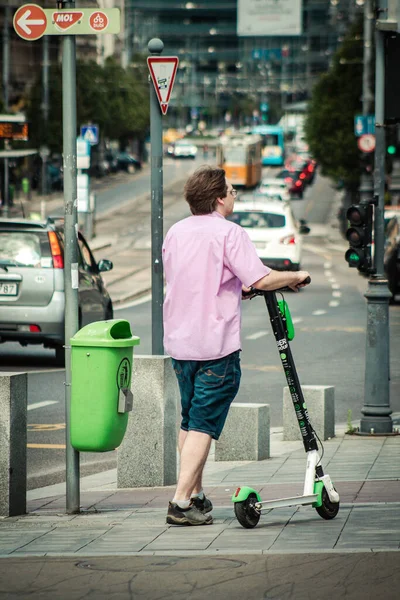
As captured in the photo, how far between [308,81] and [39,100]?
9507cm

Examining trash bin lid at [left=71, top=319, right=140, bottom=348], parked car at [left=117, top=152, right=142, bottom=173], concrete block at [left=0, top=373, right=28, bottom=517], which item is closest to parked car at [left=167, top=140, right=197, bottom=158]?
parked car at [left=117, top=152, right=142, bottom=173]

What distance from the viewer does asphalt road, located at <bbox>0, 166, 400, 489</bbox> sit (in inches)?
428

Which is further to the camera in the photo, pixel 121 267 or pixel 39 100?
pixel 39 100

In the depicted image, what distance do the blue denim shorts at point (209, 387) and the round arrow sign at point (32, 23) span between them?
2.10m

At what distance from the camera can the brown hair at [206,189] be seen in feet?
22.0

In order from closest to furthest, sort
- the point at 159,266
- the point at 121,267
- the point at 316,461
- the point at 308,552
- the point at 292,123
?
the point at 308,552
the point at 316,461
the point at 159,266
the point at 121,267
the point at 292,123

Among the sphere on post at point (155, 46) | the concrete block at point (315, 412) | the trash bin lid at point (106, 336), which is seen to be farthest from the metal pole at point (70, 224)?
the concrete block at point (315, 412)

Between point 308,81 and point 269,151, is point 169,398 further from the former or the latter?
point 308,81

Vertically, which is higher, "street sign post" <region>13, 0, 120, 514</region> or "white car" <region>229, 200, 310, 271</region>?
"street sign post" <region>13, 0, 120, 514</region>

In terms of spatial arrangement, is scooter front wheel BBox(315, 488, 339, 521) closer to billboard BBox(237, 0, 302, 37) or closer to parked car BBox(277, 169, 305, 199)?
billboard BBox(237, 0, 302, 37)

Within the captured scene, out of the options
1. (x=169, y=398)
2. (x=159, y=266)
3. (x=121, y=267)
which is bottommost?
(x=121, y=267)

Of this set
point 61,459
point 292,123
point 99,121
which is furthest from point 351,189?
point 292,123

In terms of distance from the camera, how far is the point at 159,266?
9336mm

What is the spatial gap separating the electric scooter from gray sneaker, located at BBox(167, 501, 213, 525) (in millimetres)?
253
